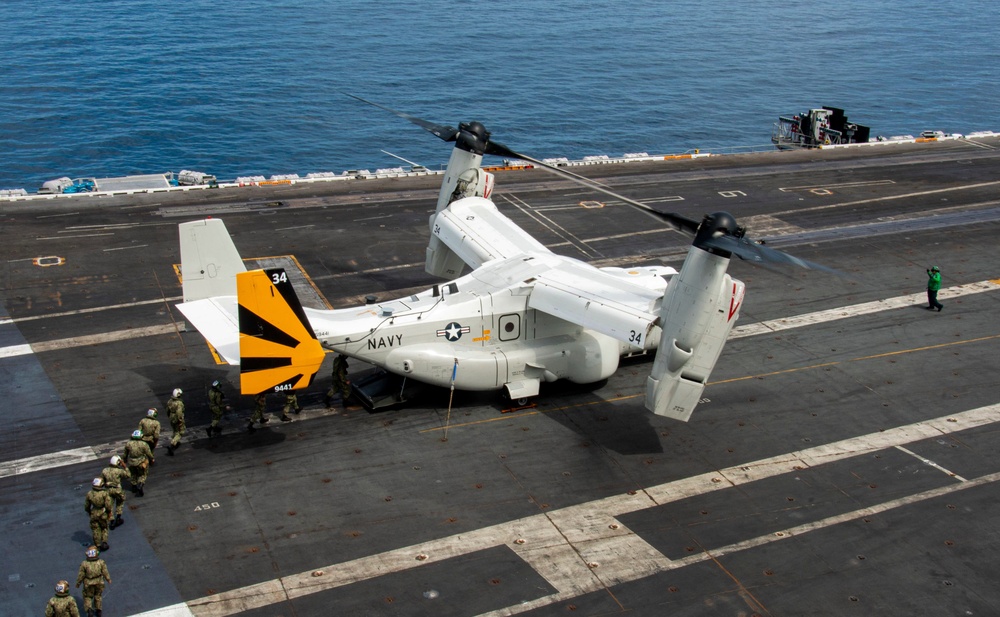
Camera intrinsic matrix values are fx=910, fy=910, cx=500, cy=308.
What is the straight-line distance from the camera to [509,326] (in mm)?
28094

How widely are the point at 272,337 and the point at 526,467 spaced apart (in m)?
7.73

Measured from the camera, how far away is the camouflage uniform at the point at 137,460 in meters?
22.8

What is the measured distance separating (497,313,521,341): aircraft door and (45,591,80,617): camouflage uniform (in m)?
14.2

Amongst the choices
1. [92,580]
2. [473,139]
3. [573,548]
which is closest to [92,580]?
[92,580]

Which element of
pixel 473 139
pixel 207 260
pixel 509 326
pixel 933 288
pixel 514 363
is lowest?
pixel 514 363

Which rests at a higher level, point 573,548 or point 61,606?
point 61,606

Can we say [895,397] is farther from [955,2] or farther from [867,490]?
[955,2]

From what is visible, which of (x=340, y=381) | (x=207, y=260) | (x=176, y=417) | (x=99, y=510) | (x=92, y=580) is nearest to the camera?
(x=92, y=580)

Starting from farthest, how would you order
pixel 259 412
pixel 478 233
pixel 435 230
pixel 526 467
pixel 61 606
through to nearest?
pixel 435 230
pixel 478 233
pixel 259 412
pixel 526 467
pixel 61 606

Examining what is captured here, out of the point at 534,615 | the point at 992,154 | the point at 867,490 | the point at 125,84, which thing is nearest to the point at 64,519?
the point at 534,615

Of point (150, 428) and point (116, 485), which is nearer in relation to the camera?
point (116, 485)

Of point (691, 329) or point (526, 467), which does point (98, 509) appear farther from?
point (691, 329)

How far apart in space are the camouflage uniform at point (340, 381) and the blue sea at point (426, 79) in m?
47.0

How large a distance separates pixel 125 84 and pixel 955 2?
475 ft
